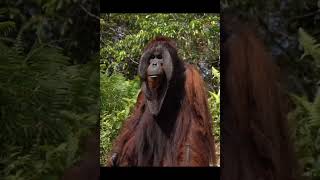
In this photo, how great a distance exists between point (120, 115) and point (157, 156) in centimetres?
38

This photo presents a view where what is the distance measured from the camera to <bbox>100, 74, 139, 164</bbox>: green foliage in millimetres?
4395

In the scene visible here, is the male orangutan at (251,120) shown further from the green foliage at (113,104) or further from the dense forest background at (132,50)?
the green foliage at (113,104)

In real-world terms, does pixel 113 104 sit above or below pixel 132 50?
below

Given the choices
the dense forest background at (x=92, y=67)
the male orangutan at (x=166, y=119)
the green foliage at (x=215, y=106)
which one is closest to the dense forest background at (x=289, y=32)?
the dense forest background at (x=92, y=67)

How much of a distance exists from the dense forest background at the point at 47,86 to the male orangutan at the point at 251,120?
0.88 m

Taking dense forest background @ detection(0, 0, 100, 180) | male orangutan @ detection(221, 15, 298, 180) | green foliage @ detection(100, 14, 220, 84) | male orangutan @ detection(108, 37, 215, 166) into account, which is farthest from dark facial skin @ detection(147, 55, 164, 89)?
male orangutan @ detection(221, 15, 298, 180)

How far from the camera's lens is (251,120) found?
4016 millimetres

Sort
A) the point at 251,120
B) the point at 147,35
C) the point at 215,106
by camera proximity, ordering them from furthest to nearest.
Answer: the point at 147,35
the point at 215,106
the point at 251,120

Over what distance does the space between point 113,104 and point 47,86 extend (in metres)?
0.55

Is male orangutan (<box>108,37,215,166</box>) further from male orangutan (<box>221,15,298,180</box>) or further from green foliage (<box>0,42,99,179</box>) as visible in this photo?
green foliage (<box>0,42,99,179</box>)

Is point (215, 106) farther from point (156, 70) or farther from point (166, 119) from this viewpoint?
point (156, 70)

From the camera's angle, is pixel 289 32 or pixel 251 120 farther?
pixel 289 32

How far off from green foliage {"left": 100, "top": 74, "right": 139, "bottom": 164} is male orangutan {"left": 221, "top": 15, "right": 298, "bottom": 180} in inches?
26.7

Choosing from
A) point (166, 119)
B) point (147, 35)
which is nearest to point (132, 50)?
point (147, 35)
